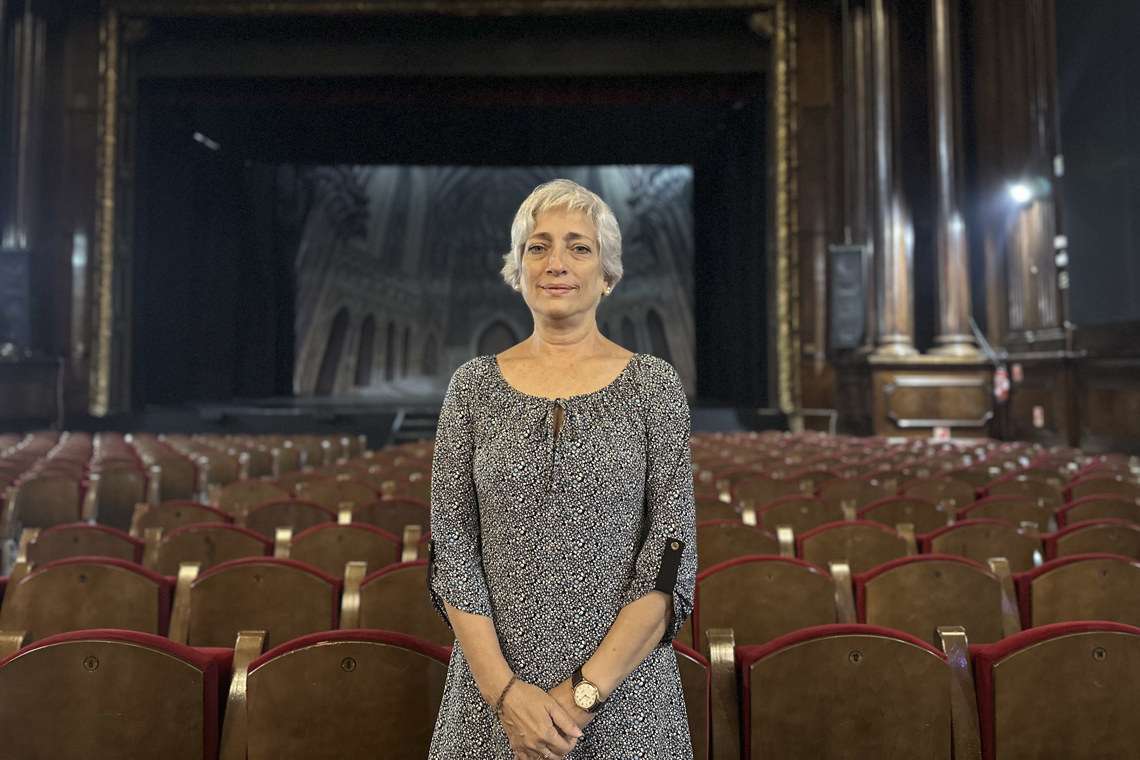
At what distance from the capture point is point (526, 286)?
1.74 m

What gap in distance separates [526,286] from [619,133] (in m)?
18.8

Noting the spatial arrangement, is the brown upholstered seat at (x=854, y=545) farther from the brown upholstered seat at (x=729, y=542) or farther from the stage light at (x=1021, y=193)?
the stage light at (x=1021, y=193)

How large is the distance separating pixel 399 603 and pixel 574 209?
1601mm

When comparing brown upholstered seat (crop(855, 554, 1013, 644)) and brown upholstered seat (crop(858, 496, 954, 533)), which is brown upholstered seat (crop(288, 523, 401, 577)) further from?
brown upholstered seat (crop(858, 496, 954, 533))

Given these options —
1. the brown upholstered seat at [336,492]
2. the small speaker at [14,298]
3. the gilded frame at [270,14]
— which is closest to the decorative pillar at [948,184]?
the gilded frame at [270,14]

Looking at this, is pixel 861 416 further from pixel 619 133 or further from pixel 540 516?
pixel 540 516

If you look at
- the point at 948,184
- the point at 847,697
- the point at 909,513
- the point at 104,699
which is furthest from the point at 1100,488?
the point at 948,184

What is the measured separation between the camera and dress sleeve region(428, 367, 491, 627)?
164cm

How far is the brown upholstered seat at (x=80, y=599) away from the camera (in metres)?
2.92

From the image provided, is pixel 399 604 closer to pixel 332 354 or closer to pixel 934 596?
pixel 934 596

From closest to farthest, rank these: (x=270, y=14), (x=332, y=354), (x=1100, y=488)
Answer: (x=1100, y=488) < (x=270, y=14) < (x=332, y=354)

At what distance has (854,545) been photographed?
380 cm

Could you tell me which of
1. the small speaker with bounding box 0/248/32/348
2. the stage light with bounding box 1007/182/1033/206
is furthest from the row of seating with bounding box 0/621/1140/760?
the small speaker with bounding box 0/248/32/348

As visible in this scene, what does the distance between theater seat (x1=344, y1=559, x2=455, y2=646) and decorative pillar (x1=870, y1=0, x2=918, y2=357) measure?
12.4 meters
